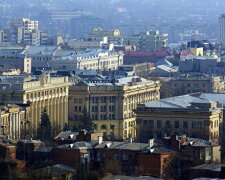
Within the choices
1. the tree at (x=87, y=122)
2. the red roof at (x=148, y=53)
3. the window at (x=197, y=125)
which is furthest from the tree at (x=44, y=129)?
the red roof at (x=148, y=53)

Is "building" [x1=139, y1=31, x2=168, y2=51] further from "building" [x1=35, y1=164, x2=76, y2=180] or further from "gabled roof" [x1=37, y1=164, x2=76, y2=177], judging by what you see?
"building" [x1=35, y1=164, x2=76, y2=180]

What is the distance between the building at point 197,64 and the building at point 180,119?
5040cm

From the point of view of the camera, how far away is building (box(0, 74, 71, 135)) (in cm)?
8856

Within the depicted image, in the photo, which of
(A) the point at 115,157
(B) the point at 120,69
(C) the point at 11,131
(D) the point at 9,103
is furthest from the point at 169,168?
(B) the point at 120,69

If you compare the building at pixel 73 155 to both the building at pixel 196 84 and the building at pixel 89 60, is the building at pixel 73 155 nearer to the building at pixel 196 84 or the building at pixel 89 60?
the building at pixel 196 84

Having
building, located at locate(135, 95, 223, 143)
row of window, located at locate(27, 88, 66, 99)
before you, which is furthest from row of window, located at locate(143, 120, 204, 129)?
row of window, located at locate(27, 88, 66, 99)

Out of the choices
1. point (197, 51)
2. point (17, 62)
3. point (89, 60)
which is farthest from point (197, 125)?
point (197, 51)

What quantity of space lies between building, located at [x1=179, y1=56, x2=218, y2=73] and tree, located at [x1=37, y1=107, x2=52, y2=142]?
5048 cm

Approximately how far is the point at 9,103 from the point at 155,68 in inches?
1976

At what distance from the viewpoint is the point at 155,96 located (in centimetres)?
10712

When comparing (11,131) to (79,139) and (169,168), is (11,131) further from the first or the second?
(169,168)

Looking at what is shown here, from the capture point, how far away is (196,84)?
382ft

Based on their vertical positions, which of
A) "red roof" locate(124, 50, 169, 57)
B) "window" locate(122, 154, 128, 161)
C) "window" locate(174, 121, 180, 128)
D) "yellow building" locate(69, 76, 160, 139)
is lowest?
"red roof" locate(124, 50, 169, 57)

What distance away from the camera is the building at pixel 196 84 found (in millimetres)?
114938
